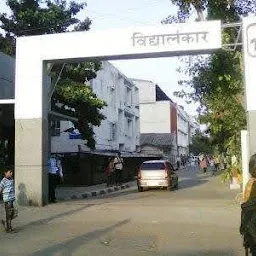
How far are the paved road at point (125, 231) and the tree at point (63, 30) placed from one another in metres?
9.92

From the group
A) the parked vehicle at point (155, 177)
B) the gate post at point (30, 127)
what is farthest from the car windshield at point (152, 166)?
the gate post at point (30, 127)

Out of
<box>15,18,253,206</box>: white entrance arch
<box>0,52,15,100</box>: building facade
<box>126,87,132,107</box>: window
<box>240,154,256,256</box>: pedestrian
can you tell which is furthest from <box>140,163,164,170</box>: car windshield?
<box>126,87,132,107</box>: window

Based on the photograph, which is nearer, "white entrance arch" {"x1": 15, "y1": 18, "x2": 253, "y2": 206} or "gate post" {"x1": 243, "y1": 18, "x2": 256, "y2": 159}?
"gate post" {"x1": 243, "y1": 18, "x2": 256, "y2": 159}

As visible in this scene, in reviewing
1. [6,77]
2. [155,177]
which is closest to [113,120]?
[155,177]

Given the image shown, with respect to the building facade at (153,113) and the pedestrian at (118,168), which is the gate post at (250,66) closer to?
the pedestrian at (118,168)

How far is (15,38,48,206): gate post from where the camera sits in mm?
17578

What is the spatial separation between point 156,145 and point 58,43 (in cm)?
5858

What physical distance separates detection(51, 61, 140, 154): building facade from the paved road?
19.3 meters

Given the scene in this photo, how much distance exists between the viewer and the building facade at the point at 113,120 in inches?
1478

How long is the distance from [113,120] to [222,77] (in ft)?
94.6

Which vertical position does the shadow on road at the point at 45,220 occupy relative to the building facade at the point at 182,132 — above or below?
below

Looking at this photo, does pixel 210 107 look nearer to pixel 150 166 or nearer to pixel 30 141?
pixel 150 166

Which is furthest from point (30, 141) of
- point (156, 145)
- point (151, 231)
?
point (156, 145)

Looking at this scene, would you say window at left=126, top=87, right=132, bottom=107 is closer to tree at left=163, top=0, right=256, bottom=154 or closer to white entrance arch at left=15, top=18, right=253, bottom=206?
tree at left=163, top=0, right=256, bottom=154
